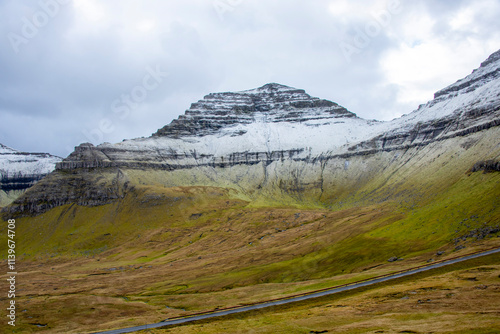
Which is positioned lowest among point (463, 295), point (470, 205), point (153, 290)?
point (153, 290)

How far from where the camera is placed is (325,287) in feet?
338

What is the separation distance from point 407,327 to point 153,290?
99964 mm

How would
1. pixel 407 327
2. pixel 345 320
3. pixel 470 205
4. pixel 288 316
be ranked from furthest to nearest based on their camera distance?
1. pixel 470 205
2. pixel 288 316
3. pixel 345 320
4. pixel 407 327

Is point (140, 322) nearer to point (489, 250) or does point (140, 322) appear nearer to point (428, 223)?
point (489, 250)

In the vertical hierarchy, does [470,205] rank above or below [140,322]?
above

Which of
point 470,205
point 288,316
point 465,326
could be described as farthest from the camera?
point 470,205

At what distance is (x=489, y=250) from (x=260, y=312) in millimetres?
66637

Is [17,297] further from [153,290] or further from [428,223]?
[428,223]

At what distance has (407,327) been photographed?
55438mm

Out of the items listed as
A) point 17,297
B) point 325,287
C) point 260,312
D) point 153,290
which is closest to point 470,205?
point 325,287

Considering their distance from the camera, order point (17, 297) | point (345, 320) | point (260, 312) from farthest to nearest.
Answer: point (17, 297) < point (260, 312) < point (345, 320)

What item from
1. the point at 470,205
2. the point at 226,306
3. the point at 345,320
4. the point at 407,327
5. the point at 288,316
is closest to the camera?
the point at 407,327

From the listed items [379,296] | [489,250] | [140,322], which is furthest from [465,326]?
[140,322]

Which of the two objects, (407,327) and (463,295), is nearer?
(407,327)
